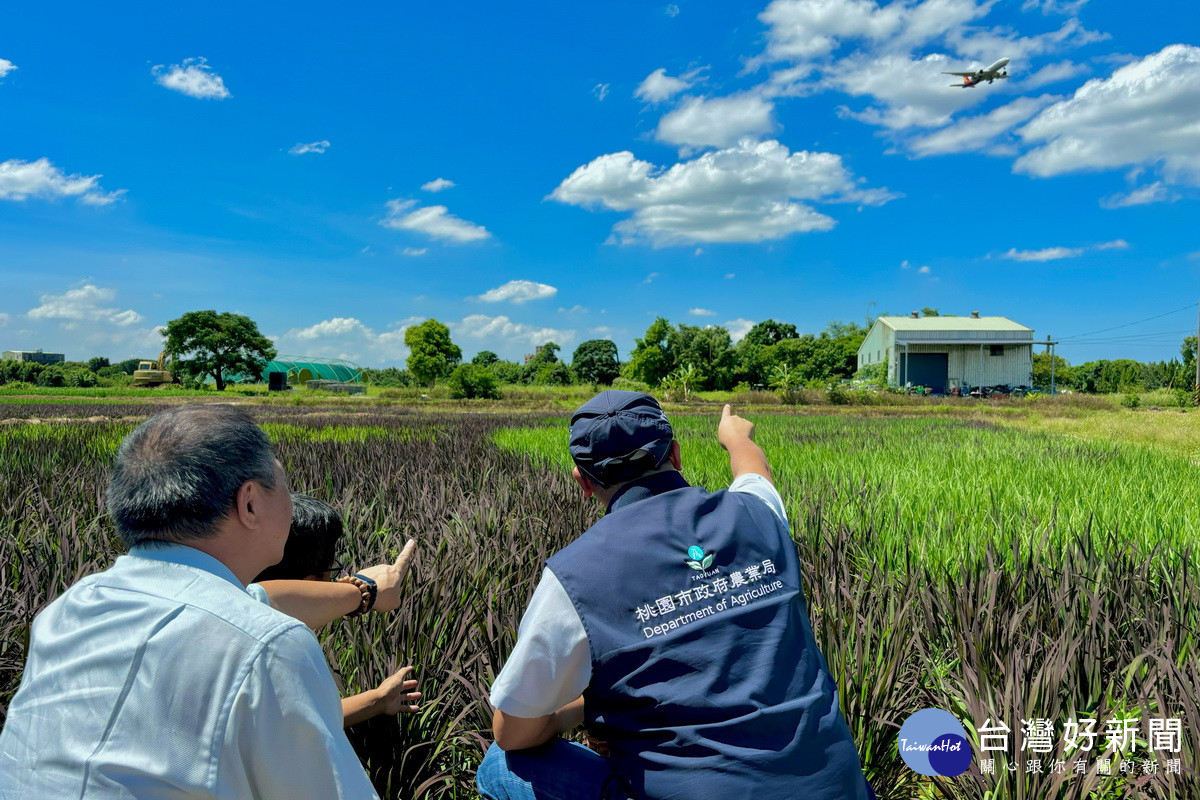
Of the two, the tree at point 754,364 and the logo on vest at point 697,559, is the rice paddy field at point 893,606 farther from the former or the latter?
the tree at point 754,364

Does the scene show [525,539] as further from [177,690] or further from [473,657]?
[177,690]

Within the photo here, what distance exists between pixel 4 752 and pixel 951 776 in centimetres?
199

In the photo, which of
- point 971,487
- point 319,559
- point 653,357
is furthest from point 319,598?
point 653,357

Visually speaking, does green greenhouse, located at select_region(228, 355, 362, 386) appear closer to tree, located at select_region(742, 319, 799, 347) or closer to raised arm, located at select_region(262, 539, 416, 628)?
tree, located at select_region(742, 319, 799, 347)

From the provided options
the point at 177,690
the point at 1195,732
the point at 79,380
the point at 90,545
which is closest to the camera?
the point at 177,690

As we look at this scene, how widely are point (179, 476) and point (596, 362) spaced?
56.5m

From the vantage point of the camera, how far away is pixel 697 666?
1.19 meters

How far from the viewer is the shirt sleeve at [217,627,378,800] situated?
80 centimetres

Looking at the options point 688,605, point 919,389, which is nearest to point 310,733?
point 688,605

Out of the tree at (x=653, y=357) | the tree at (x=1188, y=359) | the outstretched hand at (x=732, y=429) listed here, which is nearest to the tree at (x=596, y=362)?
the tree at (x=653, y=357)

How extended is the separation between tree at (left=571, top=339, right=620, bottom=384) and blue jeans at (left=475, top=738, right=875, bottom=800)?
53.4m

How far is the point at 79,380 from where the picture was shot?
54125 millimetres

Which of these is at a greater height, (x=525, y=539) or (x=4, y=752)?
(x=4, y=752)

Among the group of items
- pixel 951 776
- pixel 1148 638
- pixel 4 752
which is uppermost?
pixel 4 752
